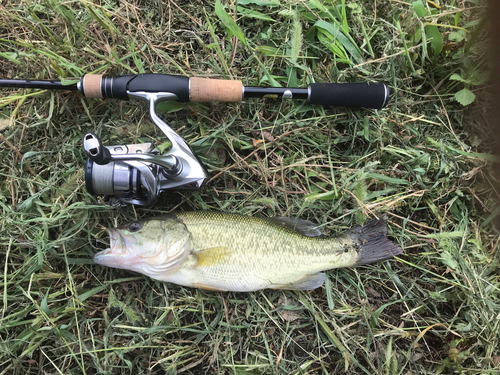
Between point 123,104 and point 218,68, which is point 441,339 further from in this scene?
point 123,104

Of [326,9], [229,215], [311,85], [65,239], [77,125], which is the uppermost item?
[326,9]

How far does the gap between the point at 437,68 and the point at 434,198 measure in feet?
3.68

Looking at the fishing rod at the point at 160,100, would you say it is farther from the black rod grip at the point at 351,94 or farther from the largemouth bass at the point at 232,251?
the largemouth bass at the point at 232,251

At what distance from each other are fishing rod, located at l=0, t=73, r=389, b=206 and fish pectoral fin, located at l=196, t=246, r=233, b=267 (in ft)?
1.57

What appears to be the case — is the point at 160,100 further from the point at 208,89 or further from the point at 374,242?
the point at 374,242

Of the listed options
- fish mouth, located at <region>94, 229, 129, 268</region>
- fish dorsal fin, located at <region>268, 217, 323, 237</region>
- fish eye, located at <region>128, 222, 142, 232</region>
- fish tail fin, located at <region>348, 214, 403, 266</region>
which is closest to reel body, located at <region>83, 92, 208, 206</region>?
fish eye, located at <region>128, 222, 142, 232</region>

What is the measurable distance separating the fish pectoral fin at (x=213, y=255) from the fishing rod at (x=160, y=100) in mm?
479

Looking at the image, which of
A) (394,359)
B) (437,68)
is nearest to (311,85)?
(437,68)

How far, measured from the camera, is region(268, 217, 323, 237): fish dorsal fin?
2441mm

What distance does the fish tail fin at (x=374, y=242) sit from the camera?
2.38 meters

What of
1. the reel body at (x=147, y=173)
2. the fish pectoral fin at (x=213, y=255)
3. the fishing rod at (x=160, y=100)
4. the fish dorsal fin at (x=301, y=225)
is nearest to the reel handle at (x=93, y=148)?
the fishing rod at (x=160, y=100)

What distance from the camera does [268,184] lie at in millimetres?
2537

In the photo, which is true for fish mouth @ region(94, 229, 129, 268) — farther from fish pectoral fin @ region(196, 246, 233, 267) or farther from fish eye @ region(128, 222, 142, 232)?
fish pectoral fin @ region(196, 246, 233, 267)

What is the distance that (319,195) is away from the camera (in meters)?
2.46
